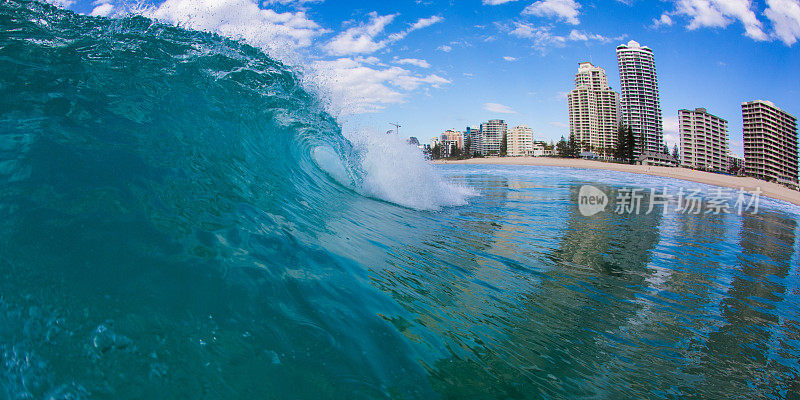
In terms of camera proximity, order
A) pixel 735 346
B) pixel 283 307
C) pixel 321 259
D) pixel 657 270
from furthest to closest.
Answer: pixel 657 270 < pixel 321 259 < pixel 735 346 < pixel 283 307

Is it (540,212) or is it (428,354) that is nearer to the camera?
(428,354)

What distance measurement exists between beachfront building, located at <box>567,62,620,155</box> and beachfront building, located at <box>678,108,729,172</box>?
874 inches

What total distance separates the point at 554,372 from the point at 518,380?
0.94 feet

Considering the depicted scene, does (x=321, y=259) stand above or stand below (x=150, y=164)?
below

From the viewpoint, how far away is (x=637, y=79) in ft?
481

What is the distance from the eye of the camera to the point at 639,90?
14675cm

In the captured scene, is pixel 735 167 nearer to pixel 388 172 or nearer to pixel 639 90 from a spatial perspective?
pixel 639 90

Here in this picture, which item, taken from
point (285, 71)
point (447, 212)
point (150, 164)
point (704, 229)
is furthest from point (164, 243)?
point (704, 229)

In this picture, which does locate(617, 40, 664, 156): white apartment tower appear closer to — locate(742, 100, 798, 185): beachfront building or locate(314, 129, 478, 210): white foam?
locate(742, 100, 798, 185): beachfront building

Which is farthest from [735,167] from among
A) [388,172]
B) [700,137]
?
[388,172]

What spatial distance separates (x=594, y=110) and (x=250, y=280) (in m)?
172

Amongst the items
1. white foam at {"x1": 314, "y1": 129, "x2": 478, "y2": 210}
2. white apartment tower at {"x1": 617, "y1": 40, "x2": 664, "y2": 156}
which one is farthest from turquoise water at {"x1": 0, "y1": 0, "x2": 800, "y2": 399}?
white apartment tower at {"x1": 617, "y1": 40, "x2": 664, "y2": 156}

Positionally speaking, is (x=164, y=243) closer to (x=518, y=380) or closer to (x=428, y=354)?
(x=428, y=354)

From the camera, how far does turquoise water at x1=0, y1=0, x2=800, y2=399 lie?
164 cm
